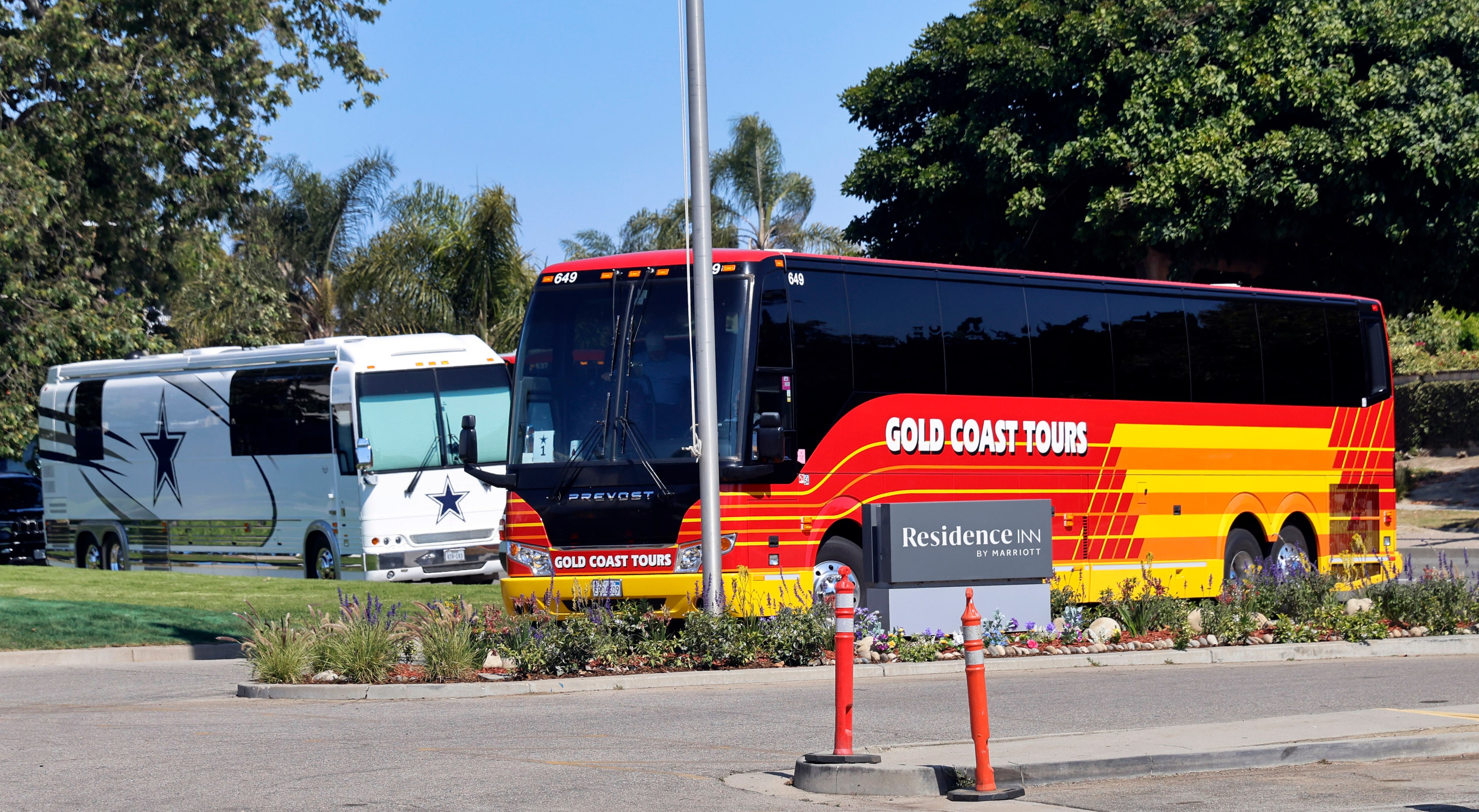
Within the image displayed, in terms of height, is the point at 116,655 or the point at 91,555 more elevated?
the point at 91,555

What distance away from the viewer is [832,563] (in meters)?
16.8

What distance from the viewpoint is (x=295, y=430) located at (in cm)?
2705

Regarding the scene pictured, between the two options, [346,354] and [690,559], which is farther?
[346,354]

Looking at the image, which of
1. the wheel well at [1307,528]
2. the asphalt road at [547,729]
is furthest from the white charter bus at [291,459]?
the wheel well at [1307,528]

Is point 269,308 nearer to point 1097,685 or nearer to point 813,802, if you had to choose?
point 1097,685

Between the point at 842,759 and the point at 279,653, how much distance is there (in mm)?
7233

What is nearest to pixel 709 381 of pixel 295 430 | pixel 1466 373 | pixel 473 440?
pixel 473 440

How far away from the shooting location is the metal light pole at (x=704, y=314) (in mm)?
15336

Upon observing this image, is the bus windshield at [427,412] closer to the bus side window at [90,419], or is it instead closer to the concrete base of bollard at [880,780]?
the bus side window at [90,419]

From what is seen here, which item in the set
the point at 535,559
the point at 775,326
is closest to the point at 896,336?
the point at 775,326

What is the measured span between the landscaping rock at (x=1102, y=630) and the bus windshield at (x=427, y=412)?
11038mm

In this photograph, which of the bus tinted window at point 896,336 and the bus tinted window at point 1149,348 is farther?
the bus tinted window at point 1149,348

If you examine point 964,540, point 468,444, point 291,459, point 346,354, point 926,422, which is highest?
point 346,354

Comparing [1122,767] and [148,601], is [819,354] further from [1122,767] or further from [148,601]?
[148,601]
